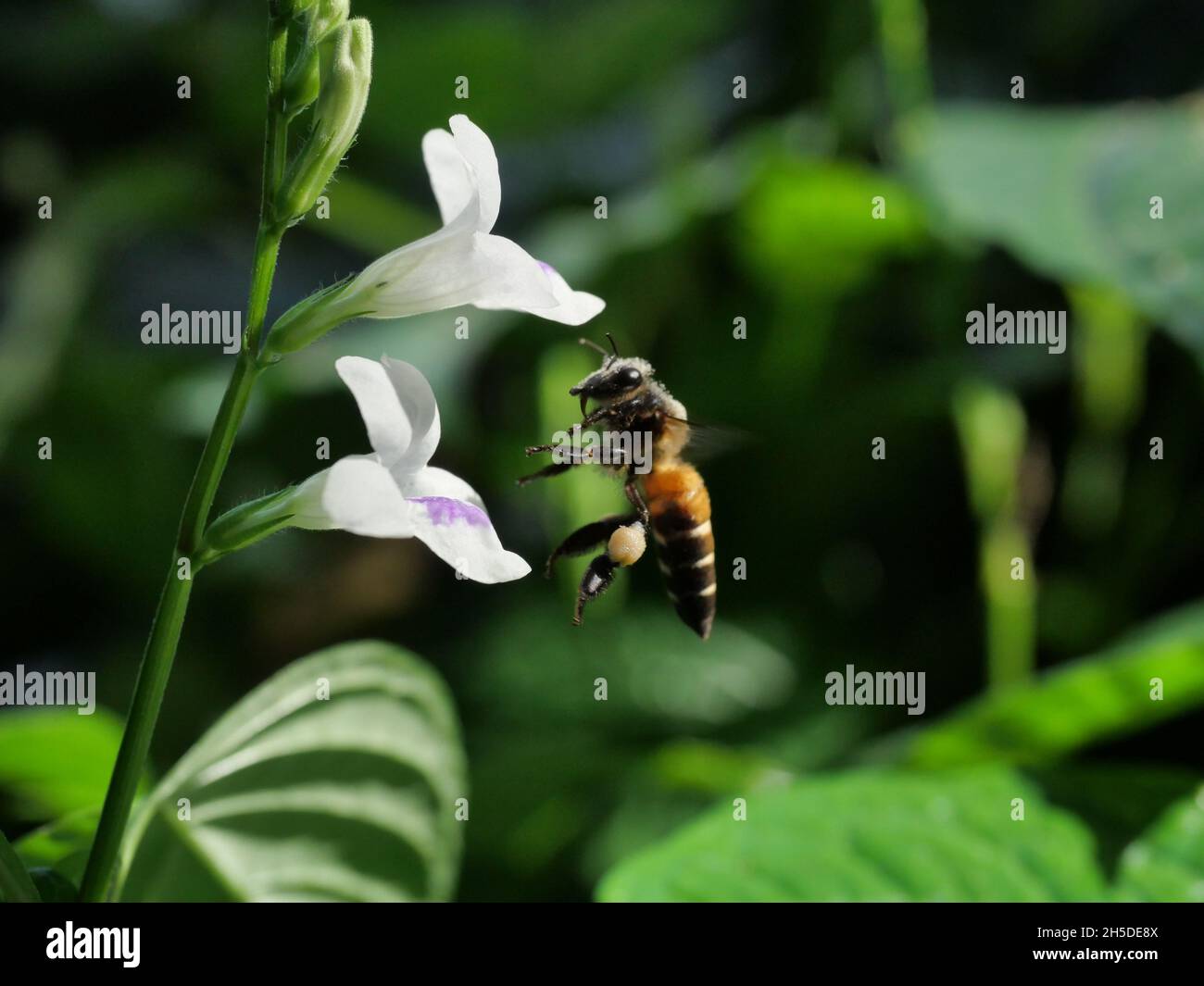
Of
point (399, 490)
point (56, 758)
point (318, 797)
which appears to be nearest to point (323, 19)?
point (399, 490)

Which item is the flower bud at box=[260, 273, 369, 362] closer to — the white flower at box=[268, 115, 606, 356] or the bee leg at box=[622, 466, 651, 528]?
the white flower at box=[268, 115, 606, 356]

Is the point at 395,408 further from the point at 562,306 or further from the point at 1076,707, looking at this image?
the point at 1076,707

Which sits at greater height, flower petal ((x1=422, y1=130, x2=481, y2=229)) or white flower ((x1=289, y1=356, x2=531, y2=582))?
flower petal ((x1=422, y1=130, x2=481, y2=229))

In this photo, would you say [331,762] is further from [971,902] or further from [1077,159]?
[1077,159]

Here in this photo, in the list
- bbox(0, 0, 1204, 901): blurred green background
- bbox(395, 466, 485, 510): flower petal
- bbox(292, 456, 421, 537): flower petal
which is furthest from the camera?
bbox(0, 0, 1204, 901): blurred green background

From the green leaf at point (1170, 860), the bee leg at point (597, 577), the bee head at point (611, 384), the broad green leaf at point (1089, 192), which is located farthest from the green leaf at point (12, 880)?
the broad green leaf at point (1089, 192)

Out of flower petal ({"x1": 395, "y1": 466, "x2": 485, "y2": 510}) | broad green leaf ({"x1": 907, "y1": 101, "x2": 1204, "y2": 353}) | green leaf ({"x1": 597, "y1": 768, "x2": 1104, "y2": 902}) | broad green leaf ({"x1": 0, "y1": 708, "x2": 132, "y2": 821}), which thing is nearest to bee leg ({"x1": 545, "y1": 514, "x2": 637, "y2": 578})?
flower petal ({"x1": 395, "y1": 466, "x2": 485, "y2": 510})
